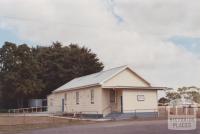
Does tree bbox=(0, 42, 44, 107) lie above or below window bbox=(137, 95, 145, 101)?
above

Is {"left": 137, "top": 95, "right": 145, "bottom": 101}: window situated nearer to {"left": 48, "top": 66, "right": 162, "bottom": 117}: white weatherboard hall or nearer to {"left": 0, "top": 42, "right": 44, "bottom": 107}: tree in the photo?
{"left": 48, "top": 66, "right": 162, "bottom": 117}: white weatherboard hall

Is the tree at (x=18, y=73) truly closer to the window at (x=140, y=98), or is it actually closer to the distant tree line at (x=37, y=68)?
the distant tree line at (x=37, y=68)

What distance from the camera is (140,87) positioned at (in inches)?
1922

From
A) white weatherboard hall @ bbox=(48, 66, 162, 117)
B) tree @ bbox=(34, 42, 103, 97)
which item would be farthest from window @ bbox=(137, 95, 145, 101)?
tree @ bbox=(34, 42, 103, 97)

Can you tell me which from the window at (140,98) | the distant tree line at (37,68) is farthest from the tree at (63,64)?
the window at (140,98)

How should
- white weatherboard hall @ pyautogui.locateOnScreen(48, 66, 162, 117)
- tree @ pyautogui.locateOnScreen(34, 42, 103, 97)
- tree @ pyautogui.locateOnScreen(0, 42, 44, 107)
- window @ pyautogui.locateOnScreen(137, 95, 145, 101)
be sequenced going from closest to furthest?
white weatherboard hall @ pyautogui.locateOnScreen(48, 66, 162, 117) → window @ pyautogui.locateOnScreen(137, 95, 145, 101) → tree @ pyautogui.locateOnScreen(0, 42, 44, 107) → tree @ pyautogui.locateOnScreen(34, 42, 103, 97)

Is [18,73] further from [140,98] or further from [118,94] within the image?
[140,98]

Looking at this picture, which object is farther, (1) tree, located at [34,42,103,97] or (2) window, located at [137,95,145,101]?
(1) tree, located at [34,42,103,97]

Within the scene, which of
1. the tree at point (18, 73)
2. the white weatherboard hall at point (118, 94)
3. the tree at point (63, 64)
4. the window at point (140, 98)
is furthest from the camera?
the tree at point (63, 64)

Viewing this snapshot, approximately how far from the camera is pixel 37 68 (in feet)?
237

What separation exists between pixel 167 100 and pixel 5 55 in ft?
85.5

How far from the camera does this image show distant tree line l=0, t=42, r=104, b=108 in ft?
230

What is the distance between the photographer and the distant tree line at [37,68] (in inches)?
2761

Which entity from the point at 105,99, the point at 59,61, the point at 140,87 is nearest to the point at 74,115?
the point at 105,99
